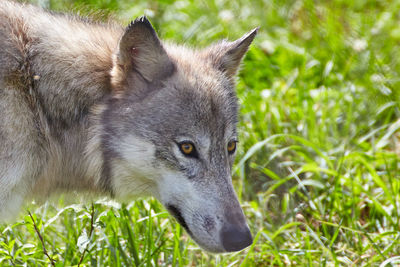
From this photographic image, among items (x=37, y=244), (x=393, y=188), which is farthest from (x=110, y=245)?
(x=393, y=188)

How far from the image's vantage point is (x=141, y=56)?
402 cm

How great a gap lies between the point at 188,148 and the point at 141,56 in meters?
0.71

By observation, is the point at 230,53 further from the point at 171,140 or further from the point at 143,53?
A: the point at 171,140

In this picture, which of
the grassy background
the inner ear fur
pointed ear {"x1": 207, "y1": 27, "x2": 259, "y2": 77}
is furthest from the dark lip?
pointed ear {"x1": 207, "y1": 27, "x2": 259, "y2": 77}

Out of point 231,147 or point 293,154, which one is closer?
point 231,147

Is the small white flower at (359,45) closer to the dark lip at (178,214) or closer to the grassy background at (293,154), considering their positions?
the grassy background at (293,154)

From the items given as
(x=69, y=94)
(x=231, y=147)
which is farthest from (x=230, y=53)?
(x=69, y=94)

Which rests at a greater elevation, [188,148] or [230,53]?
[230,53]

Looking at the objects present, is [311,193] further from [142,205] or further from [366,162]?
[142,205]

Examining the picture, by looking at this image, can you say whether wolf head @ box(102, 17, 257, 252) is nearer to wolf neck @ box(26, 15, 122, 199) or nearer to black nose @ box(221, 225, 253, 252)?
black nose @ box(221, 225, 253, 252)

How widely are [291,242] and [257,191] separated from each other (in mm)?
838

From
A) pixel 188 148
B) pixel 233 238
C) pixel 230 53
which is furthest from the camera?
pixel 230 53

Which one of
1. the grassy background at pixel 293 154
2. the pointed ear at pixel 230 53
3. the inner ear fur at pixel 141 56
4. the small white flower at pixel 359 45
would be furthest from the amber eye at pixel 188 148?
the small white flower at pixel 359 45

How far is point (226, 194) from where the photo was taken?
3963 millimetres
